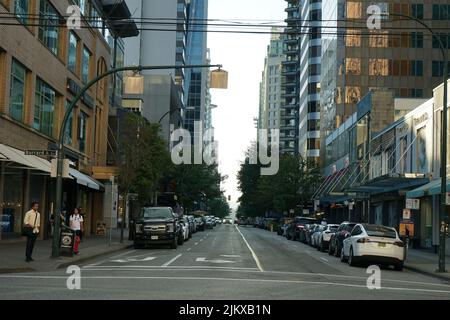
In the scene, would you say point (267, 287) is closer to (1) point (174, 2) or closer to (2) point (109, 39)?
(2) point (109, 39)

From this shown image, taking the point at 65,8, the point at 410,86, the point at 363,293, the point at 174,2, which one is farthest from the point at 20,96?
the point at 174,2

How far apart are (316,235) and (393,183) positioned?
596cm

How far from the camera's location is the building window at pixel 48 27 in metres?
33.7

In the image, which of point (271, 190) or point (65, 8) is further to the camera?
point (271, 190)

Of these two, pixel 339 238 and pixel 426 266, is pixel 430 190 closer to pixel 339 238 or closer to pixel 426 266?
pixel 339 238

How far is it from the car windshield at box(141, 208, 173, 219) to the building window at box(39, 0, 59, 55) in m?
10.1

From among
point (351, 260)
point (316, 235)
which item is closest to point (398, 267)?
point (351, 260)

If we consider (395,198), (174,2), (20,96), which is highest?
(174,2)

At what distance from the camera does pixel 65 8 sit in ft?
123

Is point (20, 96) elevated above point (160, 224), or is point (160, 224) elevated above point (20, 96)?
point (20, 96)

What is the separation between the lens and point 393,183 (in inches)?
1574

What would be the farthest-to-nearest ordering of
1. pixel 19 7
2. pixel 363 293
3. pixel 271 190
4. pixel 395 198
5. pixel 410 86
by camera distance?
1. pixel 410 86
2. pixel 271 190
3. pixel 395 198
4. pixel 19 7
5. pixel 363 293

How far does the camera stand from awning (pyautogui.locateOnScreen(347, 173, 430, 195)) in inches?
1403
